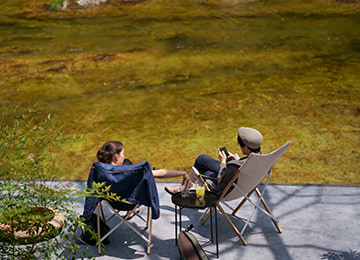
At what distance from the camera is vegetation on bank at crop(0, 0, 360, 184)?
7.00 meters

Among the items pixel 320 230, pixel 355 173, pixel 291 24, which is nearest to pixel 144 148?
pixel 355 173

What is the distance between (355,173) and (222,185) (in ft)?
9.98

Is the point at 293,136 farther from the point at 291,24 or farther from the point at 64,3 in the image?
the point at 64,3

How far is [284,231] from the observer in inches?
149

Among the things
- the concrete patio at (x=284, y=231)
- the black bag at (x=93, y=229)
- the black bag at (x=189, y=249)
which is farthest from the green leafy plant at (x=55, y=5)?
the black bag at (x=189, y=249)

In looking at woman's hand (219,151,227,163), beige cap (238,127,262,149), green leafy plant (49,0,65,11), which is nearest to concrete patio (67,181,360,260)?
woman's hand (219,151,227,163)

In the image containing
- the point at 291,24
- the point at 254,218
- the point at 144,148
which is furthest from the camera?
the point at 291,24

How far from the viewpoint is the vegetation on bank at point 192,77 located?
7000 millimetres

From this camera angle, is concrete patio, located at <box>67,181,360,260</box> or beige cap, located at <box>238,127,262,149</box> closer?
concrete patio, located at <box>67,181,360,260</box>

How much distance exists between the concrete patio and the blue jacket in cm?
39

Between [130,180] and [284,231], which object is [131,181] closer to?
[130,180]

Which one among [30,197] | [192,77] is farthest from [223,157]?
[192,77]

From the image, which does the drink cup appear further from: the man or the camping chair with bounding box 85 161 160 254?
the camping chair with bounding box 85 161 160 254

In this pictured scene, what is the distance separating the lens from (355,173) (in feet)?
19.3
